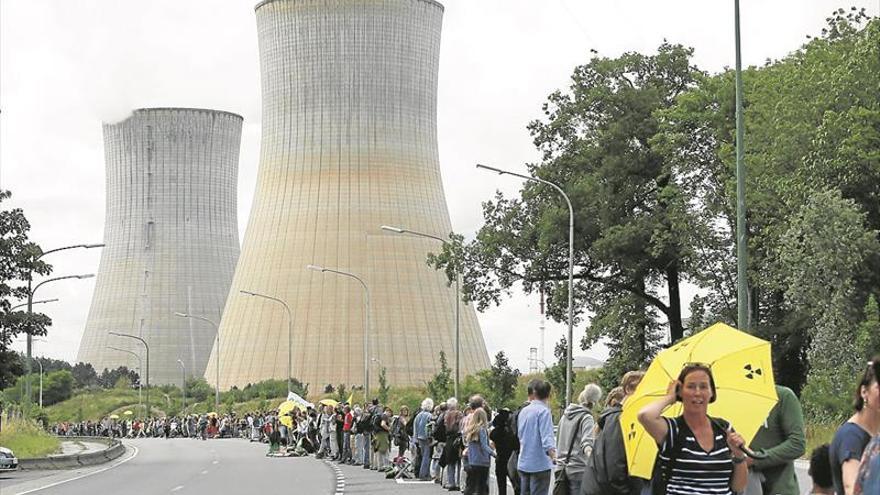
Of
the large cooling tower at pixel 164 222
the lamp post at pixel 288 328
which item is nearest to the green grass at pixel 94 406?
the large cooling tower at pixel 164 222

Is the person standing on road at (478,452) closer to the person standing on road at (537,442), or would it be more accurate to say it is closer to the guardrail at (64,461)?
the person standing on road at (537,442)

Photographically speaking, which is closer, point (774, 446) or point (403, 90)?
point (774, 446)

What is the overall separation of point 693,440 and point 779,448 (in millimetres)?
2319

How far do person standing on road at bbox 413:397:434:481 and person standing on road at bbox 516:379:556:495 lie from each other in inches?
436

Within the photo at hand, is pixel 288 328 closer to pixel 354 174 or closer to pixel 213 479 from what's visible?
pixel 354 174

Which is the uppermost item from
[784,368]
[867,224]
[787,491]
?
[867,224]

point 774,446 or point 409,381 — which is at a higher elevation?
point 409,381

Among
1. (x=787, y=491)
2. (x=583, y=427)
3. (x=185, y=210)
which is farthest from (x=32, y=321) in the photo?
(x=185, y=210)

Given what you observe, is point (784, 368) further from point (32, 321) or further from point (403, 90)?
point (403, 90)

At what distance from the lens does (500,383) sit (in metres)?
47.3

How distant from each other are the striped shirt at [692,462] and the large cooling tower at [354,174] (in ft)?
180

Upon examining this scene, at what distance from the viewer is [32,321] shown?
105ft

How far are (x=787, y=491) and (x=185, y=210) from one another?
7204 cm

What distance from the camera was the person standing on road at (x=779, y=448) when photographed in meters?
8.84
